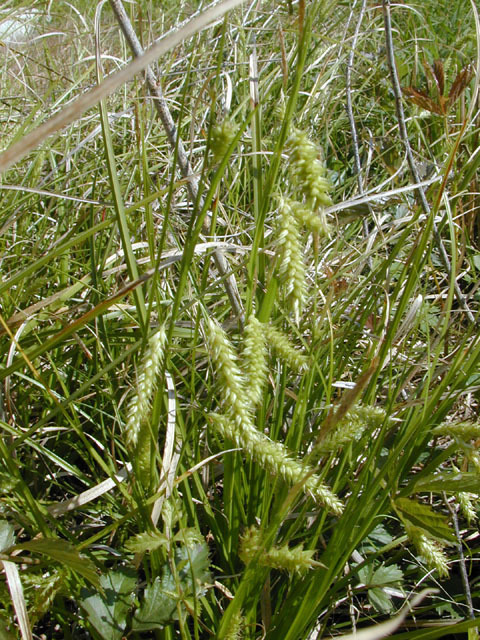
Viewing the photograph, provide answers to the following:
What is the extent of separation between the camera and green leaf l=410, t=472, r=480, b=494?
0.81 m

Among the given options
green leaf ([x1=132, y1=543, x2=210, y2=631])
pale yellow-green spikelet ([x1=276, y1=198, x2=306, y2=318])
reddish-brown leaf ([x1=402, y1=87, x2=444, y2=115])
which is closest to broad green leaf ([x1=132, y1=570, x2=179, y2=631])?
green leaf ([x1=132, y1=543, x2=210, y2=631])

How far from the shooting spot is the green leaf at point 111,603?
0.81 meters

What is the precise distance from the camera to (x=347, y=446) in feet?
3.13

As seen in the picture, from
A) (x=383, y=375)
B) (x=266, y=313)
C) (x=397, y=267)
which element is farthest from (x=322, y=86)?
(x=266, y=313)

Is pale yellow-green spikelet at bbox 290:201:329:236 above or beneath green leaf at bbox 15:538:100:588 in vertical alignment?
above

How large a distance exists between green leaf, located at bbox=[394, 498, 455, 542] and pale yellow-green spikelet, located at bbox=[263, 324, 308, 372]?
294 mm

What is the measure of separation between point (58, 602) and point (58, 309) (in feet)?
2.01

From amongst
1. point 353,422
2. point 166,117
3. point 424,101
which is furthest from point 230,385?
point 424,101

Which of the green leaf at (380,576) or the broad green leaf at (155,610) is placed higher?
the broad green leaf at (155,610)

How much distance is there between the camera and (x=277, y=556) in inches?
25.2

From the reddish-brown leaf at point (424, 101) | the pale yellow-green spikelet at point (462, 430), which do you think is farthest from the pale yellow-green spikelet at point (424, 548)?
the reddish-brown leaf at point (424, 101)

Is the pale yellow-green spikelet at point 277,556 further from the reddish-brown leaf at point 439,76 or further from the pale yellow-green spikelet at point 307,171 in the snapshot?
the reddish-brown leaf at point 439,76

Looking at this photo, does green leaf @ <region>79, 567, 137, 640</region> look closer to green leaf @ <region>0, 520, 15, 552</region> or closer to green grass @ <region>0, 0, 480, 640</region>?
green grass @ <region>0, 0, 480, 640</region>

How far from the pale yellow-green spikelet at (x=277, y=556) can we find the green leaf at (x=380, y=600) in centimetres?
37
